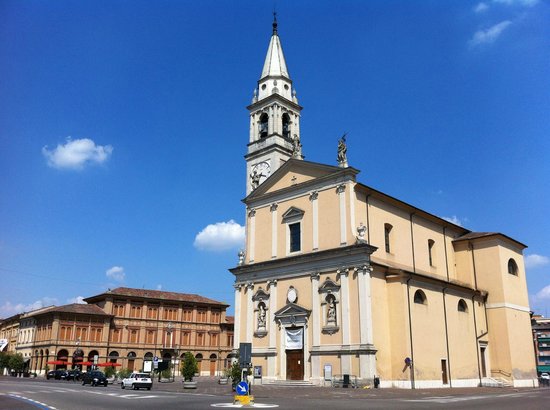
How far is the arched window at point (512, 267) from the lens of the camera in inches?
Result: 1697

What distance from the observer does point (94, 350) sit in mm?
65500

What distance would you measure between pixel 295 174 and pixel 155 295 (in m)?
41.6

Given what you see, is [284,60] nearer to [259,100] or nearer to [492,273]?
[259,100]

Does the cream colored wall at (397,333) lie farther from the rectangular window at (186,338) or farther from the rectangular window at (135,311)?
the rectangular window at (186,338)

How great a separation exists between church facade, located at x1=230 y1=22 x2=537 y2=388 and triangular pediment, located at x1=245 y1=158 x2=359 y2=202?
87 millimetres

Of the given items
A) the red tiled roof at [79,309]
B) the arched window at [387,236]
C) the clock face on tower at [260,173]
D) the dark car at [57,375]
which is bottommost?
the dark car at [57,375]

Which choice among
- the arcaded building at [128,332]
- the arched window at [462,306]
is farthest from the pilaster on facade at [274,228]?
the arcaded building at [128,332]

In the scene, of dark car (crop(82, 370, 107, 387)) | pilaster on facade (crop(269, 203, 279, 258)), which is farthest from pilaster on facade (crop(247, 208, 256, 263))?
dark car (crop(82, 370, 107, 387))

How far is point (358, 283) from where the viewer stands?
1254 inches

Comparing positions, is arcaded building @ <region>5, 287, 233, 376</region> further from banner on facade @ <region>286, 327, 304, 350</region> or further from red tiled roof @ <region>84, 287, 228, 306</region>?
banner on facade @ <region>286, 327, 304, 350</region>

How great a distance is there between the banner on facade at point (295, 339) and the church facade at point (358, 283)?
0.09m

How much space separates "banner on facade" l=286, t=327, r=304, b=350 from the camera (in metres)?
34.2

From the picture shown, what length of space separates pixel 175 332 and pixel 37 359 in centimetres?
1767

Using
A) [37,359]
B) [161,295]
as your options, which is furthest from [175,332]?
[37,359]
